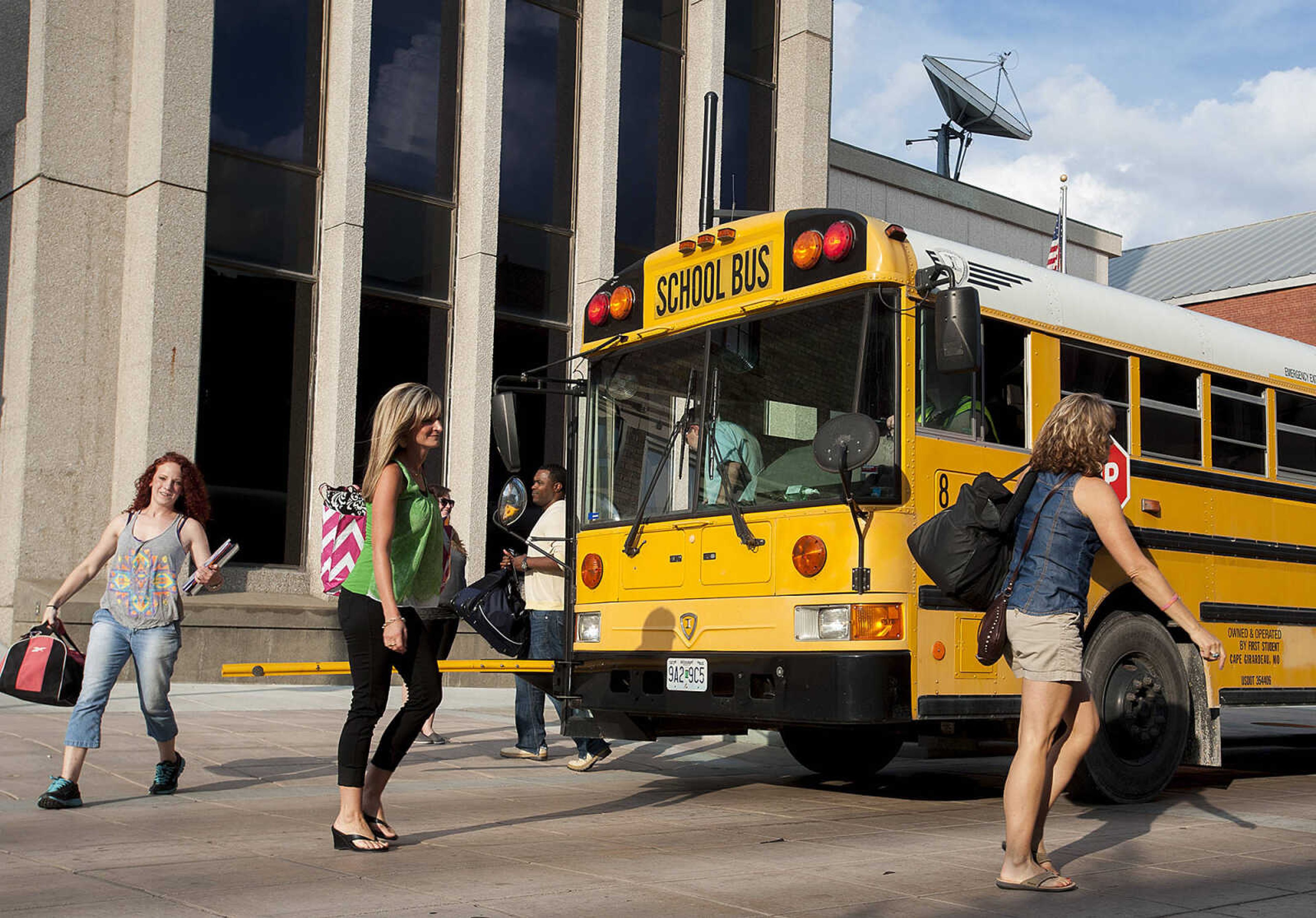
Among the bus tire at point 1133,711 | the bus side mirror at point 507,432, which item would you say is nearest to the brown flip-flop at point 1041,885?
the bus tire at point 1133,711

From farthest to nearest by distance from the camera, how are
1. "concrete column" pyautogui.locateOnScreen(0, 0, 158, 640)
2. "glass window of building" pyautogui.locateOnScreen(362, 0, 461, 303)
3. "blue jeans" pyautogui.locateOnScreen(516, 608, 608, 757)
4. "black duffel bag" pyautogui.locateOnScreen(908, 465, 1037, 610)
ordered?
"glass window of building" pyautogui.locateOnScreen(362, 0, 461, 303)
"concrete column" pyautogui.locateOnScreen(0, 0, 158, 640)
"blue jeans" pyautogui.locateOnScreen(516, 608, 608, 757)
"black duffel bag" pyautogui.locateOnScreen(908, 465, 1037, 610)

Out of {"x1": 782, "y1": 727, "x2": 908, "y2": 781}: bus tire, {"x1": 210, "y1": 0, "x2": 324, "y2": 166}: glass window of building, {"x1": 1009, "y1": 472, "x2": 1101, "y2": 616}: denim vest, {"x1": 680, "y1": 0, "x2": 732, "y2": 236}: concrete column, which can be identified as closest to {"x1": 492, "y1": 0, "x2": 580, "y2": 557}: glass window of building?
{"x1": 680, "y1": 0, "x2": 732, "y2": 236}: concrete column

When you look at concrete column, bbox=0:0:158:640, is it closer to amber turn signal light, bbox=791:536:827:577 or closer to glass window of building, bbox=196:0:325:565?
glass window of building, bbox=196:0:325:565

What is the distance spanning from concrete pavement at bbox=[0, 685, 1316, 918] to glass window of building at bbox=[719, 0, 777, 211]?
12528 millimetres

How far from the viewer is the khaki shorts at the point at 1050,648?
528 cm

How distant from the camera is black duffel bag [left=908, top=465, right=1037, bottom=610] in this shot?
18.2 feet

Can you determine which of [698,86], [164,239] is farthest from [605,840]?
[698,86]

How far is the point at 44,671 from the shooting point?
287 inches

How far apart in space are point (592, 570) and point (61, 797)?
310 cm

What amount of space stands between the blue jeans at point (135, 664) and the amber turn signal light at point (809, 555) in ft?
10.7

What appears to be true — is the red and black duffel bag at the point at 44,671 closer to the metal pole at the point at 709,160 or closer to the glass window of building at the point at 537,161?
the metal pole at the point at 709,160

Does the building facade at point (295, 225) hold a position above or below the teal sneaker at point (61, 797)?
above

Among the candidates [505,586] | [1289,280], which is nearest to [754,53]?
[505,586]

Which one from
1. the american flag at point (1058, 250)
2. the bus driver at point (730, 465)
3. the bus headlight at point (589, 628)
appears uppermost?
the american flag at point (1058, 250)
